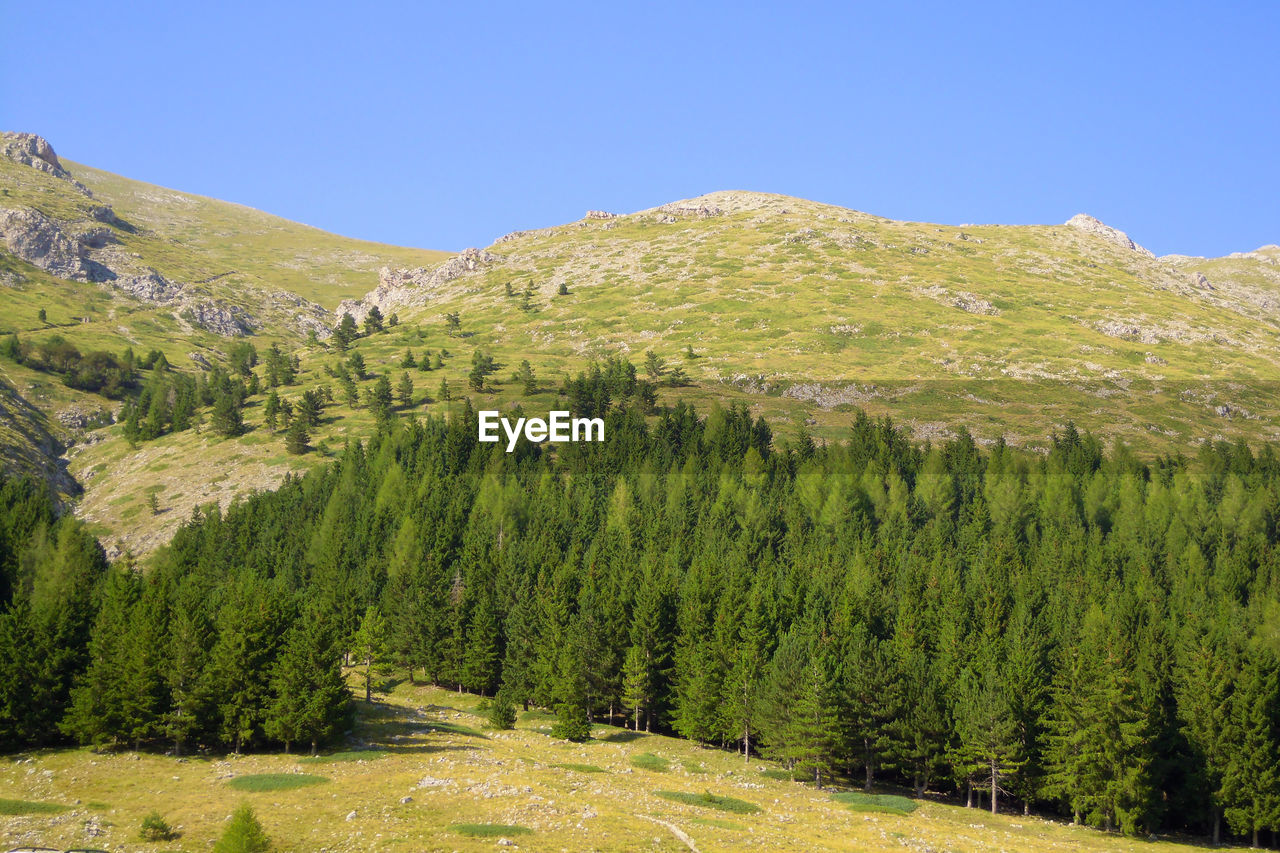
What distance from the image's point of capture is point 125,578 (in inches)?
3556

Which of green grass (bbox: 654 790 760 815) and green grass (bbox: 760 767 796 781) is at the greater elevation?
green grass (bbox: 654 790 760 815)

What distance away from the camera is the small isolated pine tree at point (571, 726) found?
91625 millimetres

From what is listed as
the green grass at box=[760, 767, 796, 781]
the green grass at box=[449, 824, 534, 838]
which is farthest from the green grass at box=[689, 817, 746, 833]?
the green grass at box=[760, 767, 796, 781]

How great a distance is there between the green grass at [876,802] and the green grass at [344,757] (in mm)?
39292

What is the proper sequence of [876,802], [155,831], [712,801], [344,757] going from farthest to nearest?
[876,802], [344,757], [712,801], [155,831]

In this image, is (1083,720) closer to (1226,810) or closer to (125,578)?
(1226,810)

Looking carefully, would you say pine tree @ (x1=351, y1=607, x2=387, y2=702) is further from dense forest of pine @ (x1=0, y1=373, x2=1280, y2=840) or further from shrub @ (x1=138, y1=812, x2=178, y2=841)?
shrub @ (x1=138, y1=812, x2=178, y2=841)

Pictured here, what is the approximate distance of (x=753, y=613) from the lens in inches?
4003

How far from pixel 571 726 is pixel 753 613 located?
23.8 meters

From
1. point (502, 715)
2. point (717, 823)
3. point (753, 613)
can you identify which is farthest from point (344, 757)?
point (753, 613)

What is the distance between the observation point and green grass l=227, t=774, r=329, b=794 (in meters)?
66.2

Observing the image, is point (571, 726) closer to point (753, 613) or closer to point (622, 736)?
point (622, 736)

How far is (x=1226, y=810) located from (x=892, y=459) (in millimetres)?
108359

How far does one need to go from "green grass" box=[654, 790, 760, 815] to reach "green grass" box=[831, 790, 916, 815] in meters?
10.0
